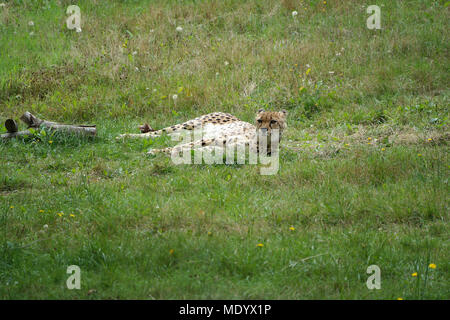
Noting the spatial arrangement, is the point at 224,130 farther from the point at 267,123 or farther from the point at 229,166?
the point at 229,166

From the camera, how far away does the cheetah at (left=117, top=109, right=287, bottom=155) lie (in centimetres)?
701

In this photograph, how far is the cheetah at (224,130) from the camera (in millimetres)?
7008

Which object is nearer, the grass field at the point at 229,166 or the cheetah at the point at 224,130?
the grass field at the point at 229,166

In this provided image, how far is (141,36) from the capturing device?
1175 centimetres

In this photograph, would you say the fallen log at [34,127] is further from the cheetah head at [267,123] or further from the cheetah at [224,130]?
the cheetah head at [267,123]

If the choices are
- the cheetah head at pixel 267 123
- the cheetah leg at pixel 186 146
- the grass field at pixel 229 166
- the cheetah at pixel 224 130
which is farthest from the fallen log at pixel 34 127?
the cheetah head at pixel 267 123

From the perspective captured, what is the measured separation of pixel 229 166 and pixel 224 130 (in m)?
1.51

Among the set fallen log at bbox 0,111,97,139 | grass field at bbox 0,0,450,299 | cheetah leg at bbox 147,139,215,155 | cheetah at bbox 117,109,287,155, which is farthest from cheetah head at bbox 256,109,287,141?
fallen log at bbox 0,111,97,139

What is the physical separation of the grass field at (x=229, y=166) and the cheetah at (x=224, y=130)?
0.35 meters

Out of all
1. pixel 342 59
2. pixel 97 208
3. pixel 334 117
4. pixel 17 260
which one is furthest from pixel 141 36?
pixel 17 260

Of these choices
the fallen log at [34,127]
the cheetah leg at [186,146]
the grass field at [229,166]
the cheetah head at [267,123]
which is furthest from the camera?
the fallen log at [34,127]

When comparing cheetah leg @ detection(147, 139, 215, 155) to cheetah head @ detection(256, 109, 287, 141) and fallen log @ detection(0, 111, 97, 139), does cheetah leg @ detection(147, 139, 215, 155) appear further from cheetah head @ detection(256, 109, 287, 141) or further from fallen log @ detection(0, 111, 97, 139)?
fallen log @ detection(0, 111, 97, 139)

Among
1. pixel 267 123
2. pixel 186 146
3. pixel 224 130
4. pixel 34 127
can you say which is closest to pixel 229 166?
pixel 267 123
